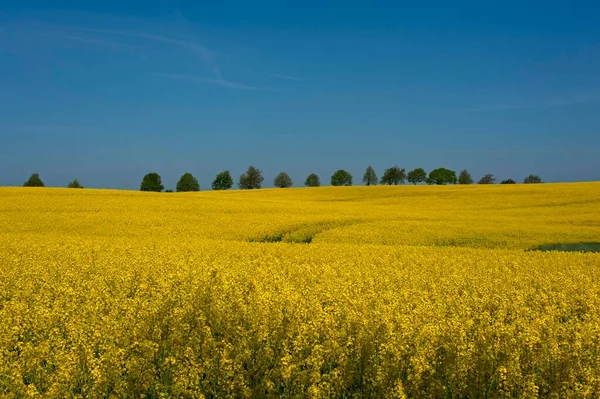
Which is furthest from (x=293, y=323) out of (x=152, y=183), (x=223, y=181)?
(x=223, y=181)

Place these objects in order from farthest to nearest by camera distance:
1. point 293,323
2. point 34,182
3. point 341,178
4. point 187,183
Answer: point 341,178 → point 187,183 → point 34,182 → point 293,323

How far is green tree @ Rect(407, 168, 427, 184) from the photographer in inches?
4710

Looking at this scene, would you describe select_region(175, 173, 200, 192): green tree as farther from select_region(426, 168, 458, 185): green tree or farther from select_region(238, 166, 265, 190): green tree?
select_region(426, 168, 458, 185): green tree

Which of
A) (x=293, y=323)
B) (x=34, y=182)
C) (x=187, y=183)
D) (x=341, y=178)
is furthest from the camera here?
(x=341, y=178)

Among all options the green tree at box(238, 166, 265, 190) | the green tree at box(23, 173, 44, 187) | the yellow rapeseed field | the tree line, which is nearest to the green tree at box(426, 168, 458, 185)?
the tree line

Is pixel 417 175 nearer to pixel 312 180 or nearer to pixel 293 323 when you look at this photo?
pixel 312 180

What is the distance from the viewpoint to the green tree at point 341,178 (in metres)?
125

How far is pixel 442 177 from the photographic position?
391 feet

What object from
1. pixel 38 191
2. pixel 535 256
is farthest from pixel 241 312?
pixel 38 191

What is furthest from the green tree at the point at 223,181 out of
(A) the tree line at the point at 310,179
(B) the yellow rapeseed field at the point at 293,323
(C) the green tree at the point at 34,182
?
(B) the yellow rapeseed field at the point at 293,323

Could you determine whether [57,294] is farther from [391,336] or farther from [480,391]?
[480,391]

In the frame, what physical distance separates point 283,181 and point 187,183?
92.4 ft

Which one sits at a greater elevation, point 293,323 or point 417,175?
point 417,175

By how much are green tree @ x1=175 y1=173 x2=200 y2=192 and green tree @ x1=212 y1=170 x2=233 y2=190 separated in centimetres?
650
